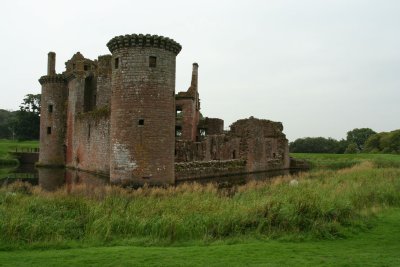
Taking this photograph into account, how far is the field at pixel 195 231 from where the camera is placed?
20.2 feet

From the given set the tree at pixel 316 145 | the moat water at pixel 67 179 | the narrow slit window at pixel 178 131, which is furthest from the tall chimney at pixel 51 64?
the tree at pixel 316 145

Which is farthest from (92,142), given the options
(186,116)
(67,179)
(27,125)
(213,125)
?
(27,125)

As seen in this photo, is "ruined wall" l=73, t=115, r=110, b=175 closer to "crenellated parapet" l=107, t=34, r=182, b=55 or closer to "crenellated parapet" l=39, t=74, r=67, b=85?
"crenellated parapet" l=39, t=74, r=67, b=85

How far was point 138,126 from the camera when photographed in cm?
1683

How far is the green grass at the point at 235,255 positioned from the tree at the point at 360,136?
84113 millimetres

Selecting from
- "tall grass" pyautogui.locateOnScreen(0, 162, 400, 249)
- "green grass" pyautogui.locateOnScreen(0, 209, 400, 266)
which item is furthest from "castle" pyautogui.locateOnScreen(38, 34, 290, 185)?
"green grass" pyautogui.locateOnScreen(0, 209, 400, 266)

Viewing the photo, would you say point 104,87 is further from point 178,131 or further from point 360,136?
point 360,136

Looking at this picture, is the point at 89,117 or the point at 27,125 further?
the point at 27,125

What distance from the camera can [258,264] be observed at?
19.1ft

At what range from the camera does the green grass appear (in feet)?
19.2

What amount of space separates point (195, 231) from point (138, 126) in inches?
372

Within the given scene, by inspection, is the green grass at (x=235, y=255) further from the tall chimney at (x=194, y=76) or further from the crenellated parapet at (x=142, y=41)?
the tall chimney at (x=194, y=76)

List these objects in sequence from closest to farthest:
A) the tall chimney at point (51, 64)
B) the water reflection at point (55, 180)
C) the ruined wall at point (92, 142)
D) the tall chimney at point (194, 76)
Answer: the water reflection at point (55, 180), the ruined wall at point (92, 142), the tall chimney at point (51, 64), the tall chimney at point (194, 76)

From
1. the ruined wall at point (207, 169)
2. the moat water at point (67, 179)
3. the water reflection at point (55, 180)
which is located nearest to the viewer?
the water reflection at point (55, 180)
